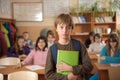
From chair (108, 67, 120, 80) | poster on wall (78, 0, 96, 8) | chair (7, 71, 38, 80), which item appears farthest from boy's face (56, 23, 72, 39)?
poster on wall (78, 0, 96, 8)

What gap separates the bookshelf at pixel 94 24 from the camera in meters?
6.92

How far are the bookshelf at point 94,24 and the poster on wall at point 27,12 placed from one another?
1.26m

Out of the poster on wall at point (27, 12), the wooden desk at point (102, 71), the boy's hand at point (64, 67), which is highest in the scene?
the poster on wall at point (27, 12)

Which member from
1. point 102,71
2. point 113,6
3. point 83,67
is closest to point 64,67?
point 83,67

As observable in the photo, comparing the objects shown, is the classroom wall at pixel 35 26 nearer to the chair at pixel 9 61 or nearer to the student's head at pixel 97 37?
the student's head at pixel 97 37

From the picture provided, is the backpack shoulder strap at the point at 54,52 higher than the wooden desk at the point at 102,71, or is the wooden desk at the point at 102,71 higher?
the backpack shoulder strap at the point at 54,52

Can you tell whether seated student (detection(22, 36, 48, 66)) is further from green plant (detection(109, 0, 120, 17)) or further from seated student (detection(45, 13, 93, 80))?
green plant (detection(109, 0, 120, 17))

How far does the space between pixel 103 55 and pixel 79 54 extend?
217 centimetres

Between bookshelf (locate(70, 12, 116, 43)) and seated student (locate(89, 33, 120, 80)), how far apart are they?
11.1 feet

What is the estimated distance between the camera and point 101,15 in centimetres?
711

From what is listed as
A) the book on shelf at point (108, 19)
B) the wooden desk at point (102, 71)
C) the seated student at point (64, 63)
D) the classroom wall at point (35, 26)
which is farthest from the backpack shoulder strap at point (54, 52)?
the classroom wall at point (35, 26)

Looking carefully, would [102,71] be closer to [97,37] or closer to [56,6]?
[97,37]

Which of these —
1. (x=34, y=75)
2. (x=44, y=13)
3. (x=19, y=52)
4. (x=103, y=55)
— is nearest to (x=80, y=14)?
(x=44, y=13)

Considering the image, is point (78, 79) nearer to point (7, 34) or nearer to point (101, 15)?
point (7, 34)
